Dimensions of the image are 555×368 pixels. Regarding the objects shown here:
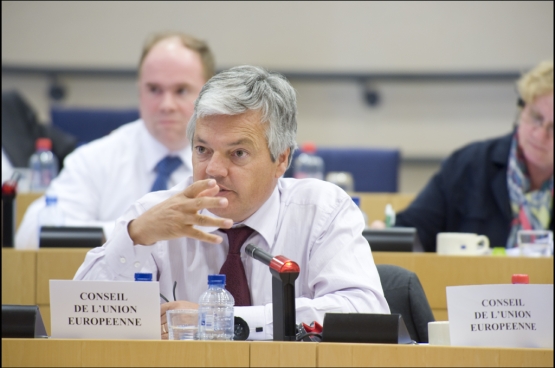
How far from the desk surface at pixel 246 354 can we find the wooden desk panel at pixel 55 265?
1.13 meters

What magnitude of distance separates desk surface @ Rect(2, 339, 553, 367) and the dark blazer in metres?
2.12

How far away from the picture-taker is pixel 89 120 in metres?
4.91

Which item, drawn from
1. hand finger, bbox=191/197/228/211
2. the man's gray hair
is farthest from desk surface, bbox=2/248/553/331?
hand finger, bbox=191/197/228/211

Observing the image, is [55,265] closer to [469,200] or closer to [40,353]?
[40,353]

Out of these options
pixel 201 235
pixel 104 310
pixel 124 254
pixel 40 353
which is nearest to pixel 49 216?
pixel 124 254

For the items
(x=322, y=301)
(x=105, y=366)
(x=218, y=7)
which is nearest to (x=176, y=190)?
(x=322, y=301)

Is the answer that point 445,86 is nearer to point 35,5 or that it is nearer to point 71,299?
point 35,5

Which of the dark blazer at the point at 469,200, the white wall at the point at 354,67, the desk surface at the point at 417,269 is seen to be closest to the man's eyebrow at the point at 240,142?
the desk surface at the point at 417,269

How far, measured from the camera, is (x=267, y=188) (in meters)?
1.94

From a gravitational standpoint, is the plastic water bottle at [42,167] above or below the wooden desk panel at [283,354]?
above

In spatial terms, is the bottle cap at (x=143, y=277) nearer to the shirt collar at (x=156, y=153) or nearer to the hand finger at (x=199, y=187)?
the hand finger at (x=199, y=187)

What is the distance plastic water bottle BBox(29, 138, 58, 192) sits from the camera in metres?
4.06

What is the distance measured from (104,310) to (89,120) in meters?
3.63

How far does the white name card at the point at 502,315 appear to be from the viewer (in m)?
1.38
